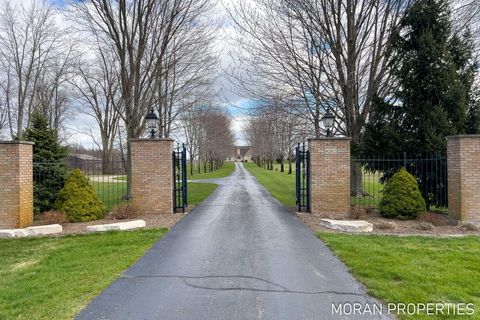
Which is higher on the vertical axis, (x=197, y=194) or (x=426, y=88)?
(x=426, y=88)

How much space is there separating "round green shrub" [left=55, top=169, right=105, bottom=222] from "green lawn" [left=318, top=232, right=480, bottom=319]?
6.61 m

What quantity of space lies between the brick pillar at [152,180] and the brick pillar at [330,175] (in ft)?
15.0

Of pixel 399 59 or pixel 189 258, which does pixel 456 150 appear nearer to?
pixel 399 59

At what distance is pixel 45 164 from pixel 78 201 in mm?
2082

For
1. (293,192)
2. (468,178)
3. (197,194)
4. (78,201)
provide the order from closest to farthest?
(468,178) < (78,201) < (197,194) < (293,192)

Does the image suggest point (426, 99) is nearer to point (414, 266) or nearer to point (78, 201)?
point (414, 266)

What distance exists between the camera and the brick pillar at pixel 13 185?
30.4 ft

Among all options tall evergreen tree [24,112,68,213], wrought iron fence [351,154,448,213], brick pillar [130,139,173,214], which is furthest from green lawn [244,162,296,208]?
tall evergreen tree [24,112,68,213]

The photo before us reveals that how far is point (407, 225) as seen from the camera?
30.3ft

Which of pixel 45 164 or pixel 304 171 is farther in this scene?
→ pixel 304 171

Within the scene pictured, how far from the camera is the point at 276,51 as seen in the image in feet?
49.7

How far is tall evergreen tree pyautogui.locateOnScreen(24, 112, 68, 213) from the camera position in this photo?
37.7ft

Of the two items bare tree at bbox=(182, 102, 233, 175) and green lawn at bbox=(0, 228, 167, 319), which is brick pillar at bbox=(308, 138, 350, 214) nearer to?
green lawn at bbox=(0, 228, 167, 319)

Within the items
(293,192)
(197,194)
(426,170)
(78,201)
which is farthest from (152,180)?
(293,192)
